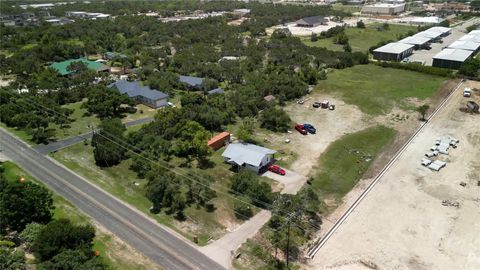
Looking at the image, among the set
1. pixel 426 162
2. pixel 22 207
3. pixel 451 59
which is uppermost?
pixel 22 207

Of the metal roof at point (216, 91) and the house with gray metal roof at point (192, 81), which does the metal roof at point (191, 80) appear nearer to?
the house with gray metal roof at point (192, 81)

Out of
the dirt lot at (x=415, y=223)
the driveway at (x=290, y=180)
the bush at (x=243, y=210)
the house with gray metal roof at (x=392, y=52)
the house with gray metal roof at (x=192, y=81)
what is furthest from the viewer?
the house with gray metal roof at (x=392, y=52)

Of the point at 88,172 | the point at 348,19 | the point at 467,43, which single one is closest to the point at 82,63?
the point at 88,172

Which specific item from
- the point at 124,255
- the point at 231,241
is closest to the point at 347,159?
the point at 231,241

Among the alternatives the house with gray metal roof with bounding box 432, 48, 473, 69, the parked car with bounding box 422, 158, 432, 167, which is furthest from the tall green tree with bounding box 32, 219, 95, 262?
the house with gray metal roof with bounding box 432, 48, 473, 69

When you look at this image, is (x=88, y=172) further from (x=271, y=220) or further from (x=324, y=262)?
(x=324, y=262)

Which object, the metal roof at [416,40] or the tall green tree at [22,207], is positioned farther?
the metal roof at [416,40]

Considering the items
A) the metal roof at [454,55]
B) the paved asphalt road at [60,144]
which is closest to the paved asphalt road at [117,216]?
the paved asphalt road at [60,144]

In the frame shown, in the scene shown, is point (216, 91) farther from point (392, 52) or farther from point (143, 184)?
point (392, 52)
